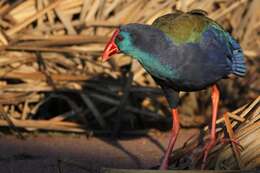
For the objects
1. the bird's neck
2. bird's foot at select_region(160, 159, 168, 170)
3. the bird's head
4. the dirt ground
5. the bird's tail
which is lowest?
the dirt ground

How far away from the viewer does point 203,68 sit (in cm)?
413

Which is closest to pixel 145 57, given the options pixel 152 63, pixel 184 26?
pixel 152 63

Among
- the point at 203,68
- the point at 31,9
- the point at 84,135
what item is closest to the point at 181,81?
the point at 203,68

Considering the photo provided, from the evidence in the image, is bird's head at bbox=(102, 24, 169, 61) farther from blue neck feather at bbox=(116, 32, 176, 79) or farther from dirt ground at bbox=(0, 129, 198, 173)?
dirt ground at bbox=(0, 129, 198, 173)

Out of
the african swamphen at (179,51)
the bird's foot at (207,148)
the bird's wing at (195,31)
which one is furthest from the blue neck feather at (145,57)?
the bird's foot at (207,148)

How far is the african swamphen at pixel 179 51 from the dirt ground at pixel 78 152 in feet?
1.85

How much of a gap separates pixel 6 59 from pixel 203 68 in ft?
7.22

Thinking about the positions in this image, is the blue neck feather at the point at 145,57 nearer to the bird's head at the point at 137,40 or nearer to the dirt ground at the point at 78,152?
the bird's head at the point at 137,40

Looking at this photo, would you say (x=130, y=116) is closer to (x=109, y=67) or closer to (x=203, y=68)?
(x=109, y=67)

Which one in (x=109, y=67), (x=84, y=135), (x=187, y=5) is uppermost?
(x=187, y=5)

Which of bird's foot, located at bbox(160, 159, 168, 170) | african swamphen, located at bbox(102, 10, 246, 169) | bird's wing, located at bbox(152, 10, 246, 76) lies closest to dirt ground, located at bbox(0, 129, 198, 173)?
bird's foot, located at bbox(160, 159, 168, 170)

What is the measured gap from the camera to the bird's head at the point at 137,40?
3917 mm

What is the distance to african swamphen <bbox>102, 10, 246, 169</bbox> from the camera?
393 cm

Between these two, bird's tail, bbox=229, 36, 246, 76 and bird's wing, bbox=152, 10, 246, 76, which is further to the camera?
bird's tail, bbox=229, 36, 246, 76
